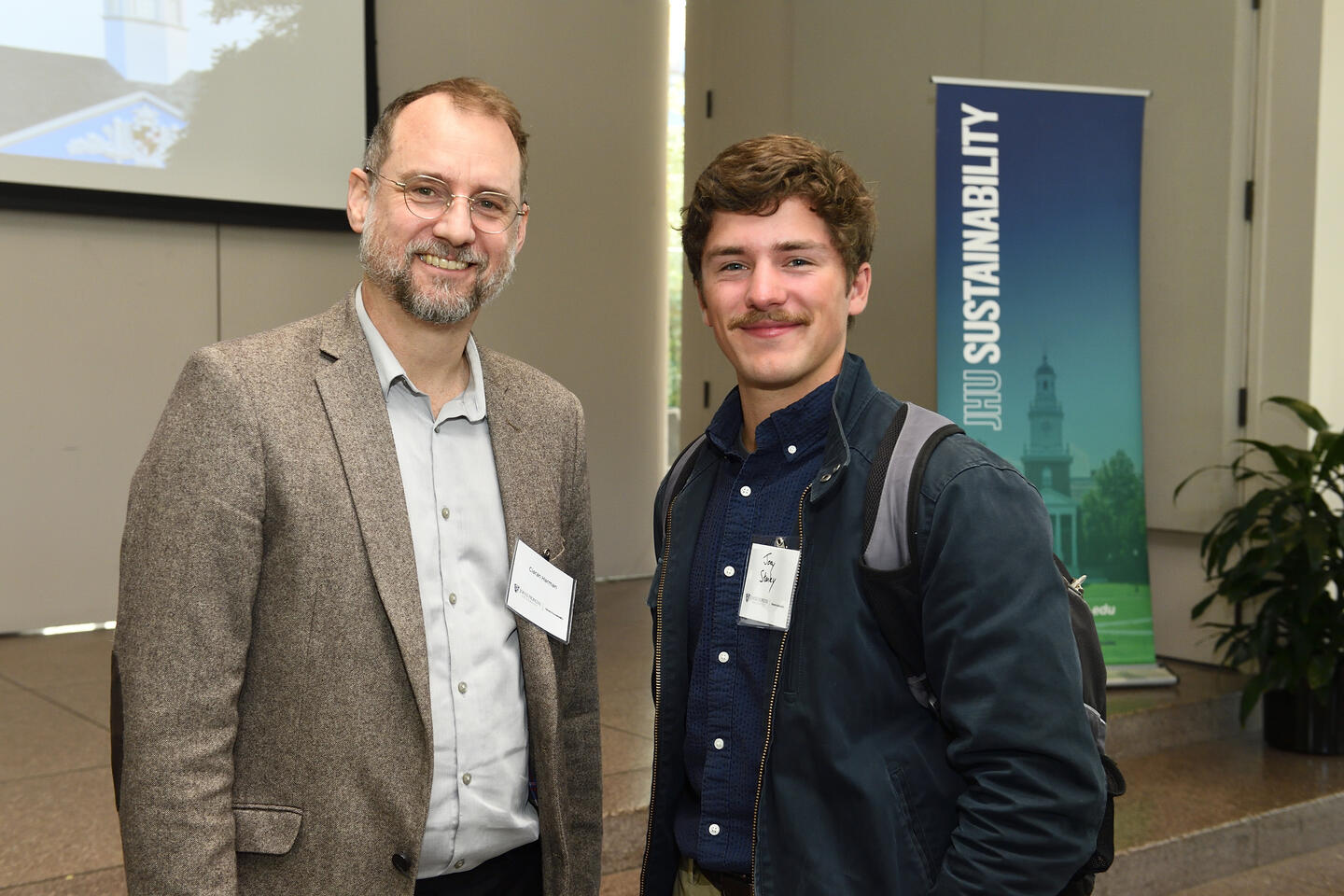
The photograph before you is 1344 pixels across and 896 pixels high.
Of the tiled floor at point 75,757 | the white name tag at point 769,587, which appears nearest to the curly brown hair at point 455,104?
the white name tag at point 769,587

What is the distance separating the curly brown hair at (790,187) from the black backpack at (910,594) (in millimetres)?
286

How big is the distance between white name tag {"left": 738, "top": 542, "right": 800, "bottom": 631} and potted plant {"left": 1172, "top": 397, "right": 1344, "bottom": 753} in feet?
9.93

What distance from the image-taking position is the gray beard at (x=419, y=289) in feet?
4.93

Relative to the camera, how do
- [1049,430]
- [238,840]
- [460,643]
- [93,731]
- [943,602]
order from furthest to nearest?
[1049,430] < [93,731] < [460,643] < [238,840] < [943,602]

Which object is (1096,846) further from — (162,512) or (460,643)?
(162,512)

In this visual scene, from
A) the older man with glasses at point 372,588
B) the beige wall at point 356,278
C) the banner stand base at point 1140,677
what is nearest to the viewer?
the older man with glasses at point 372,588

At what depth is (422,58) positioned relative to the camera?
18.2 ft

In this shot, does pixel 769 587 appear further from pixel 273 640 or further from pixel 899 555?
pixel 273 640

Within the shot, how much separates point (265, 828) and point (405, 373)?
58 cm

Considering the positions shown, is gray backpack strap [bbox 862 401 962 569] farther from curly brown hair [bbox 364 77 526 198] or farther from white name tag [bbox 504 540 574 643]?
curly brown hair [bbox 364 77 526 198]

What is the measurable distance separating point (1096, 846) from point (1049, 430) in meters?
3.02

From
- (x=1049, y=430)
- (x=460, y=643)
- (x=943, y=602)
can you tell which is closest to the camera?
(x=943, y=602)

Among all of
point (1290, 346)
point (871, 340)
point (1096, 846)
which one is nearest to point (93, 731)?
point (1096, 846)

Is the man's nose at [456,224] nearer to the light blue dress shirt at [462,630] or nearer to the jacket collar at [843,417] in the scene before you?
the light blue dress shirt at [462,630]
